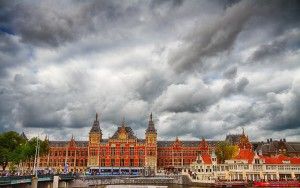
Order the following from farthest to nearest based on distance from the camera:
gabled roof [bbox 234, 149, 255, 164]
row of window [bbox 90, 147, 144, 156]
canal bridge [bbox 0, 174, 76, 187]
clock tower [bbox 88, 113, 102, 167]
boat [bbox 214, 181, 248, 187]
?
row of window [bbox 90, 147, 144, 156] < clock tower [bbox 88, 113, 102, 167] < gabled roof [bbox 234, 149, 255, 164] < boat [bbox 214, 181, 248, 187] < canal bridge [bbox 0, 174, 76, 187]

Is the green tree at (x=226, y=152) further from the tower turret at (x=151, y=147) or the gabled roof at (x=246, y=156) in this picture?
the tower turret at (x=151, y=147)

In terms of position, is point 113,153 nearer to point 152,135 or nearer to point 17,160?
point 152,135

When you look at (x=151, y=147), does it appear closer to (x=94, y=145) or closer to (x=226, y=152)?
(x=94, y=145)

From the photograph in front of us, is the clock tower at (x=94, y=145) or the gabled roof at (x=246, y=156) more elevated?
the clock tower at (x=94, y=145)

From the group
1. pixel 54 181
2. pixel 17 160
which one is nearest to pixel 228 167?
pixel 54 181

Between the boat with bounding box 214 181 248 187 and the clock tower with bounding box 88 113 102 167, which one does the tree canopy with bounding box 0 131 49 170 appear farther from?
the boat with bounding box 214 181 248 187

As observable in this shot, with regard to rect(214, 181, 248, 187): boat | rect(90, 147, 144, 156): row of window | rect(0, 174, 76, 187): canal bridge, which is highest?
rect(90, 147, 144, 156): row of window

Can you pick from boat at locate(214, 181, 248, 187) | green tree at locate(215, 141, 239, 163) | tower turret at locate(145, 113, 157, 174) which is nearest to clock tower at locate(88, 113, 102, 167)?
tower turret at locate(145, 113, 157, 174)

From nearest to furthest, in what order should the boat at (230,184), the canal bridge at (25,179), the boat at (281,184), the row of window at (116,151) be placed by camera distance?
the canal bridge at (25,179)
the boat at (281,184)
the boat at (230,184)
the row of window at (116,151)

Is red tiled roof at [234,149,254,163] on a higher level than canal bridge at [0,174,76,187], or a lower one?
higher

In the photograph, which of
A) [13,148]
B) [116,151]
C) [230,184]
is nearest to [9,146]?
[13,148]

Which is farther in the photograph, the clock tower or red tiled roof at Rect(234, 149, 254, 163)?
the clock tower

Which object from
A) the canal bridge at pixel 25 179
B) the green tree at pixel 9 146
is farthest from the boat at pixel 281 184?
the green tree at pixel 9 146

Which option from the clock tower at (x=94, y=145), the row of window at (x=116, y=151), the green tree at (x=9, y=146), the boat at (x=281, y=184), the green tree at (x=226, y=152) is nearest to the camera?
the boat at (x=281, y=184)
